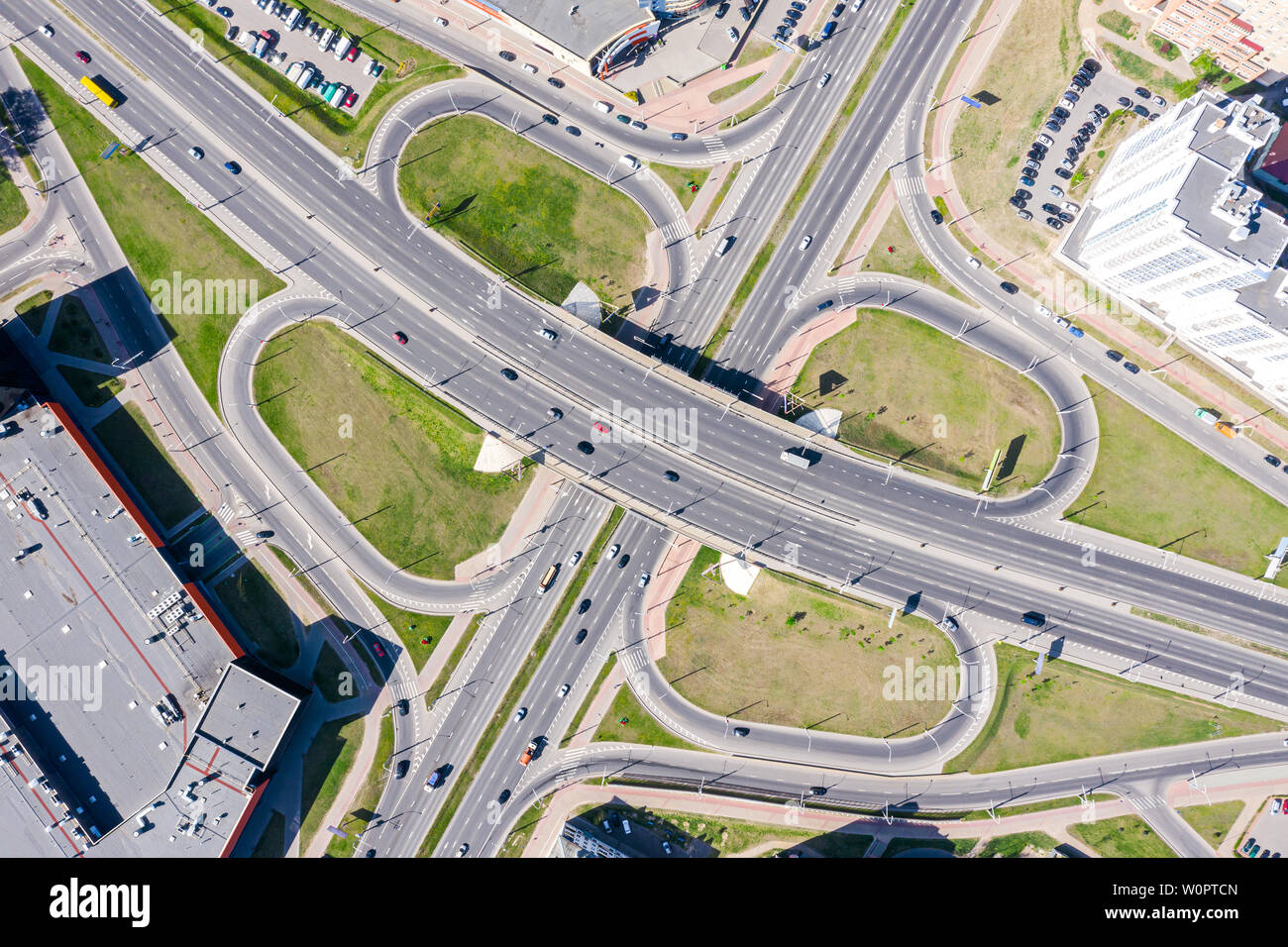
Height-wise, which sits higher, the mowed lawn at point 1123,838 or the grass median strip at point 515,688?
the mowed lawn at point 1123,838

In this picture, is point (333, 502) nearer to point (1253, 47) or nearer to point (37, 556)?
point (37, 556)

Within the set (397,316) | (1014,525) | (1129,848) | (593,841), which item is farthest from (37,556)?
(1129,848)

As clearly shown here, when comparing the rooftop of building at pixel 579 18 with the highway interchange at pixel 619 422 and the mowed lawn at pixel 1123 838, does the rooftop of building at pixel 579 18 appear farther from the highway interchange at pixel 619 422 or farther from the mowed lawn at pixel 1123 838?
the mowed lawn at pixel 1123 838

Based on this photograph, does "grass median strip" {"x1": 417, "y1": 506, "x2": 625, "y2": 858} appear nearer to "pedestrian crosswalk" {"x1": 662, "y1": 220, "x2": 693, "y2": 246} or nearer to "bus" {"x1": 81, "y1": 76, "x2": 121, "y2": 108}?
"pedestrian crosswalk" {"x1": 662, "y1": 220, "x2": 693, "y2": 246}

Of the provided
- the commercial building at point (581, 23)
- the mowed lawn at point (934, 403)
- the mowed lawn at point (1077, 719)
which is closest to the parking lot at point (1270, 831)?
the mowed lawn at point (1077, 719)

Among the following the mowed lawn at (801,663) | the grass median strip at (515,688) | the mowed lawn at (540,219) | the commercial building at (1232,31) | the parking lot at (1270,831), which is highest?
the commercial building at (1232,31)

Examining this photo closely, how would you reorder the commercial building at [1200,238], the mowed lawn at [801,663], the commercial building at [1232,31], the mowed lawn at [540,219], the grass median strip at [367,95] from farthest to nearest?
1. the grass median strip at [367,95]
2. the mowed lawn at [540,219]
3. the mowed lawn at [801,663]
4. the commercial building at [1232,31]
5. the commercial building at [1200,238]

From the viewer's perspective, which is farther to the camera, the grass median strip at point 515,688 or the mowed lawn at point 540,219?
the mowed lawn at point 540,219

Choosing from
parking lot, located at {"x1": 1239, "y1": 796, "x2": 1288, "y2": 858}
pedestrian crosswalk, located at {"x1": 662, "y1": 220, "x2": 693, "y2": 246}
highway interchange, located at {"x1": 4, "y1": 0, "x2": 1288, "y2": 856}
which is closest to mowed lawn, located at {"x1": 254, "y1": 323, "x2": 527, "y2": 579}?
highway interchange, located at {"x1": 4, "y1": 0, "x2": 1288, "y2": 856}
